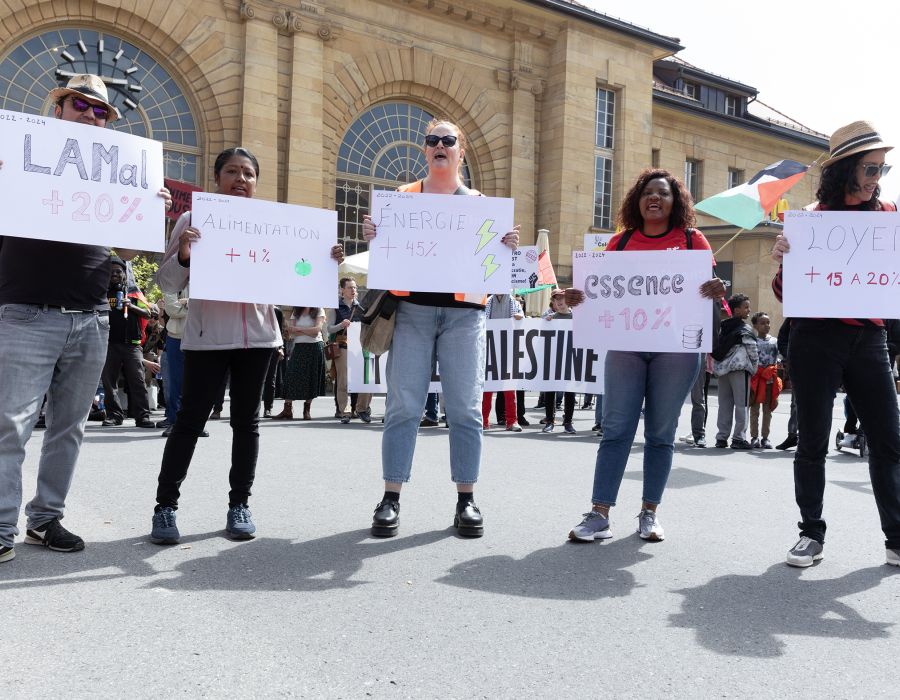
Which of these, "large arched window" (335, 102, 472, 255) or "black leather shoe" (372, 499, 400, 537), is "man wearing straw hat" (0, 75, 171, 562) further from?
"large arched window" (335, 102, 472, 255)

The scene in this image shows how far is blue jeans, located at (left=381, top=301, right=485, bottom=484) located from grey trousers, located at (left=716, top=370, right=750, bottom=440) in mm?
6571

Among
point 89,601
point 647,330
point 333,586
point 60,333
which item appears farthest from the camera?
point 647,330

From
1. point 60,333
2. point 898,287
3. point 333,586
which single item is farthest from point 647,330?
point 60,333

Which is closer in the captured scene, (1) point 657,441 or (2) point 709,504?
(1) point 657,441

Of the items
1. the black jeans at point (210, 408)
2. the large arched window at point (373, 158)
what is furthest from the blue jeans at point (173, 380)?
the large arched window at point (373, 158)

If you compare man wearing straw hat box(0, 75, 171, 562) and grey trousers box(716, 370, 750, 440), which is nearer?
man wearing straw hat box(0, 75, 171, 562)

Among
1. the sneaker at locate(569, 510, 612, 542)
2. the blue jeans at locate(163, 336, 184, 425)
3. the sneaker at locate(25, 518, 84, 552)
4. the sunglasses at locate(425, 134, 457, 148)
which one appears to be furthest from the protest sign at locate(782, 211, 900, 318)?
the blue jeans at locate(163, 336, 184, 425)

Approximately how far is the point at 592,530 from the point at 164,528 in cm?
220

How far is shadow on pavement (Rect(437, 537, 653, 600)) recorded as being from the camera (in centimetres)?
347

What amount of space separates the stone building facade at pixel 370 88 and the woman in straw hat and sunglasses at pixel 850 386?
1897 centimetres

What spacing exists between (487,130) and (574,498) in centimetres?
2174

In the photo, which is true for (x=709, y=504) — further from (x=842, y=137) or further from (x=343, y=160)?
(x=343, y=160)

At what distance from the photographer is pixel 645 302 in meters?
4.54

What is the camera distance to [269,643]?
2.77 meters
